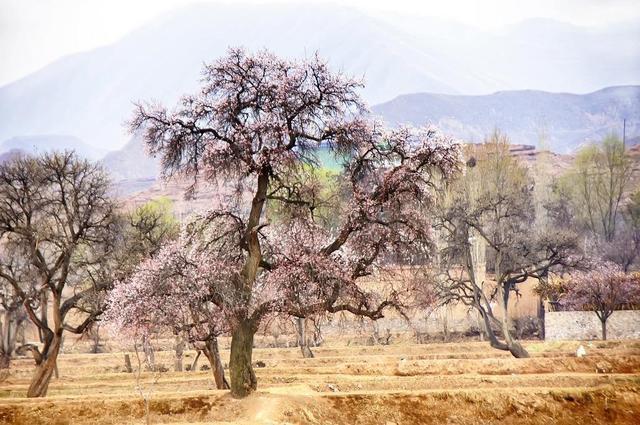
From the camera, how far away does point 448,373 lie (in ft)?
131

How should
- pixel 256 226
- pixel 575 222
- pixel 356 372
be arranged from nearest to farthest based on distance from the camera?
pixel 256 226 < pixel 356 372 < pixel 575 222

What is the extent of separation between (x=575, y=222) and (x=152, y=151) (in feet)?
278

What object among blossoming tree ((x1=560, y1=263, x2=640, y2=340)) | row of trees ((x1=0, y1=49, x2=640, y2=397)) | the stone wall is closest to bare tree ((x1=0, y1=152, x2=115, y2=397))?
row of trees ((x1=0, y1=49, x2=640, y2=397))

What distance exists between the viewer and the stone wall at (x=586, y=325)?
204 feet

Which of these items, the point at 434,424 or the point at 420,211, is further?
the point at 420,211

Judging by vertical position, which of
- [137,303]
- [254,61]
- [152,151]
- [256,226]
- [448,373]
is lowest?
[448,373]

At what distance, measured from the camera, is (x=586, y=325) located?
6259cm

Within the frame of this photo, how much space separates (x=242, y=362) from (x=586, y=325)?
42272 millimetres

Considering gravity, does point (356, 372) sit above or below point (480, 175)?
below

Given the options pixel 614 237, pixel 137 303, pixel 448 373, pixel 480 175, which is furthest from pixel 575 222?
pixel 137 303

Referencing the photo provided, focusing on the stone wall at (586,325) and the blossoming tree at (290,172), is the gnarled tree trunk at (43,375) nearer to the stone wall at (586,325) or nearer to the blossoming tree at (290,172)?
the blossoming tree at (290,172)

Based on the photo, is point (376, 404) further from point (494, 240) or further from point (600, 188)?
point (600, 188)

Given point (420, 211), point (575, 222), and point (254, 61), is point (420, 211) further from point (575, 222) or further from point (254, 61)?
point (575, 222)

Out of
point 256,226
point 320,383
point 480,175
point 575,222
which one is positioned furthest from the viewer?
point 575,222
